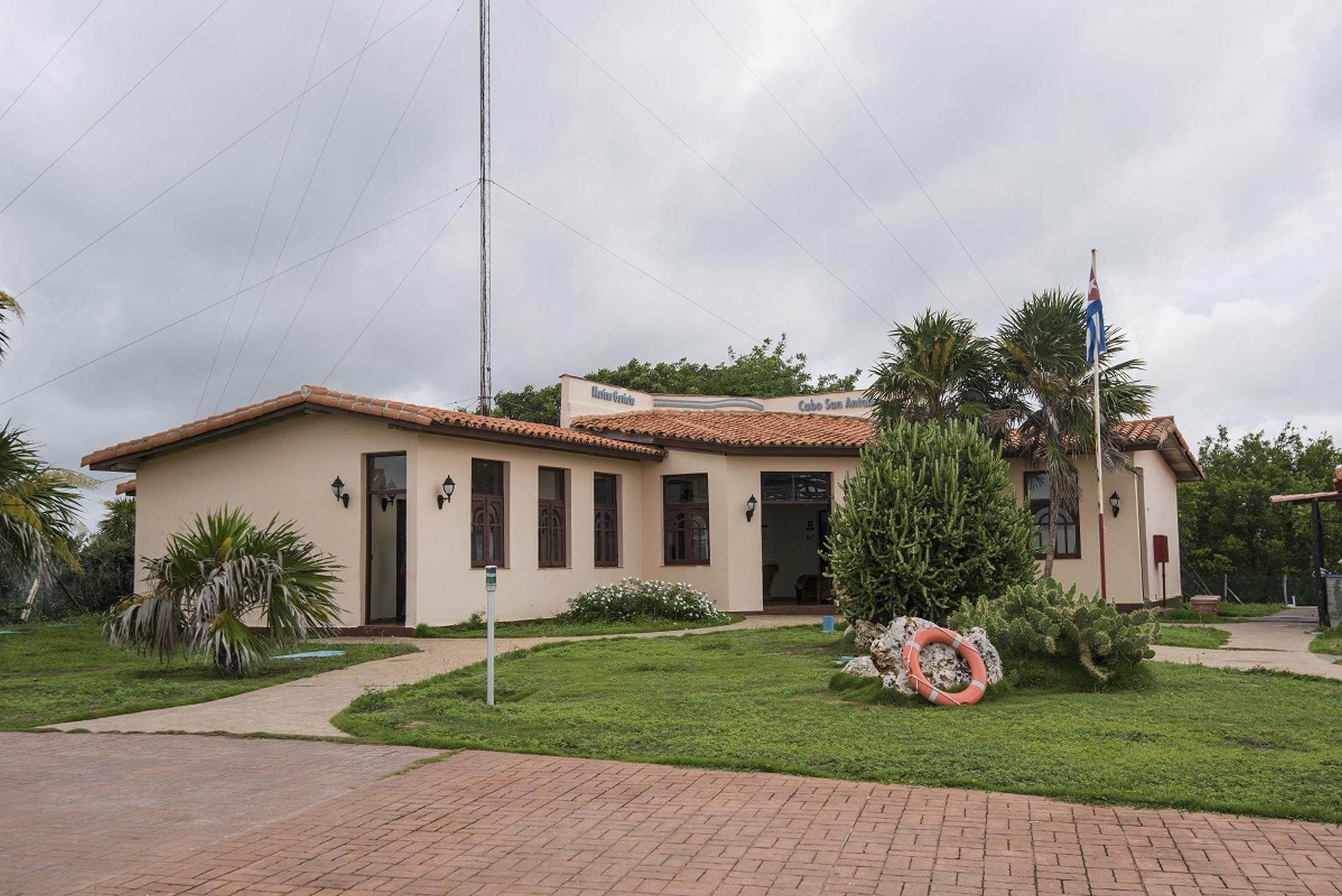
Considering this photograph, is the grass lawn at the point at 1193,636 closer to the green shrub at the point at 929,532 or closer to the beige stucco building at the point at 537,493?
the green shrub at the point at 929,532

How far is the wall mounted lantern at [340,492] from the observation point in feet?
56.7

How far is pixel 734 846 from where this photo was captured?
5105mm

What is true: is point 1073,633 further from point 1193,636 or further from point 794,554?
point 794,554

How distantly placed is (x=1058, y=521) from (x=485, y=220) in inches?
573

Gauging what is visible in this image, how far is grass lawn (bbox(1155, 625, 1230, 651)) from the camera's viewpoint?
1453cm

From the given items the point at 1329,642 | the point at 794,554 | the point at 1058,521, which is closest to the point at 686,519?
the point at 794,554

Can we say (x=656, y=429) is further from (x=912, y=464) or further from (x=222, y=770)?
(x=222, y=770)

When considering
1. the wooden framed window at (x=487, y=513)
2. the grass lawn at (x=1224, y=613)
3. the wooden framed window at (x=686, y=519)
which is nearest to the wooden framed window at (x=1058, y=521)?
the grass lawn at (x=1224, y=613)

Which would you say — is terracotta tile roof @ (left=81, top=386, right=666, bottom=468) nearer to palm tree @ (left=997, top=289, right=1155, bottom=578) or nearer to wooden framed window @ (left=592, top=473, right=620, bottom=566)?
wooden framed window @ (left=592, top=473, right=620, bottom=566)

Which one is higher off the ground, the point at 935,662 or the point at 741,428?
the point at 741,428

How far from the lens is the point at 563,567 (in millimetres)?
19797

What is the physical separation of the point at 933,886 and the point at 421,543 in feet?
43.7

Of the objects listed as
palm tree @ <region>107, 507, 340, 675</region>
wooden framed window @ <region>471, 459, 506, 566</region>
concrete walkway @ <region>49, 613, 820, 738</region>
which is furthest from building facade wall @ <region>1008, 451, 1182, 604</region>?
palm tree @ <region>107, 507, 340, 675</region>

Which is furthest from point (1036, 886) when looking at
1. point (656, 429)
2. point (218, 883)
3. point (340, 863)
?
point (656, 429)
